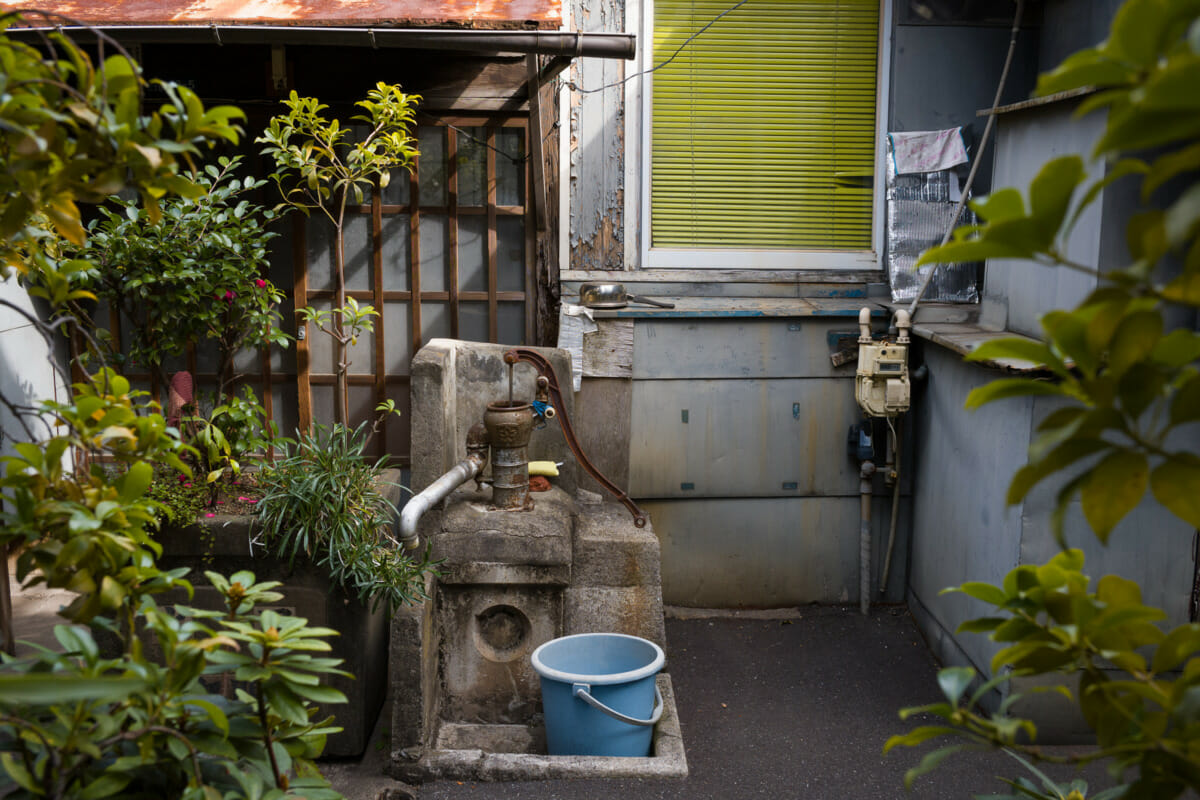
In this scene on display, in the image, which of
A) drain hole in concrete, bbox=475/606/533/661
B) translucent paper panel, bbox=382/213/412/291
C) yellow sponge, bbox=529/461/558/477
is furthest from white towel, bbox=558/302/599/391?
drain hole in concrete, bbox=475/606/533/661

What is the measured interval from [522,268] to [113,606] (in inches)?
186

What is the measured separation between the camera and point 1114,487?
1089 millimetres

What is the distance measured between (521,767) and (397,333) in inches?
117

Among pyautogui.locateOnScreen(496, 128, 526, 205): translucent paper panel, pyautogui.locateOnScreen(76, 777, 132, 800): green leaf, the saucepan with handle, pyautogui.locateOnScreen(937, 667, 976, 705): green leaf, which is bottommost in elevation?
pyautogui.locateOnScreen(76, 777, 132, 800): green leaf

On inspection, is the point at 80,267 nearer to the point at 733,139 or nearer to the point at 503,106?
the point at 503,106

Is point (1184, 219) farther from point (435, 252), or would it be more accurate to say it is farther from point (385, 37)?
point (435, 252)

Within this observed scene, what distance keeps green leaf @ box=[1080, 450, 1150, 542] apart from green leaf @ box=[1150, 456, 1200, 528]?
0.7 inches

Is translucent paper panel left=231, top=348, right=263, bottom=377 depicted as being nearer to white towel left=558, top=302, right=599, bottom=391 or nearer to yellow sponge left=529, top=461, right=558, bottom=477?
white towel left=558, top=302, right=599, bottom=391

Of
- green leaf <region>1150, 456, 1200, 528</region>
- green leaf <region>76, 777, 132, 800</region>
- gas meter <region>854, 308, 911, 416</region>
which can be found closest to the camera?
green leaf <region>1150, 456, 1200, 528</region>

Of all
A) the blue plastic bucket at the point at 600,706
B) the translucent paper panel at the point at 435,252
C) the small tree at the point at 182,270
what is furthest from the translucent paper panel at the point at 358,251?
the blue plastic bucket at the point at 600,706

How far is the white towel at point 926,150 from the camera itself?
623cm

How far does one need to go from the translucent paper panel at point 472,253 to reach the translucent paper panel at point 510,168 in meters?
0.21

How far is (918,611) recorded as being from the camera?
605cm

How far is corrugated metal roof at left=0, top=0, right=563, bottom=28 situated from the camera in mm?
4625
